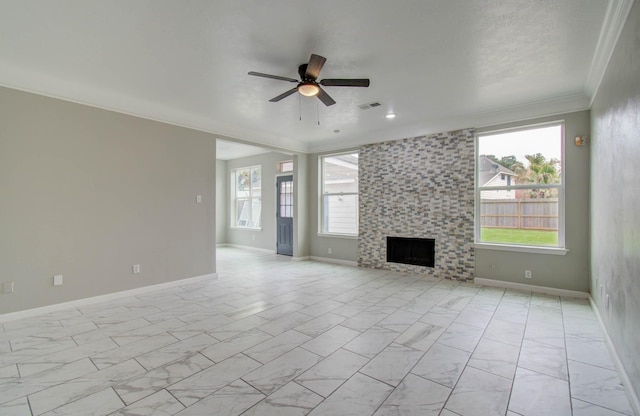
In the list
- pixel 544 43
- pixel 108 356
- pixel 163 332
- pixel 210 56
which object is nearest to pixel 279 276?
pixel 163 332

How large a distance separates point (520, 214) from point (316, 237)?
4054 mm

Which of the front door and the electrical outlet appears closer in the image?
the electrical outlet

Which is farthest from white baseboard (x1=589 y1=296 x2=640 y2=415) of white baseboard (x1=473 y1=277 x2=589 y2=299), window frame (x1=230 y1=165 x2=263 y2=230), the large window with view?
window frame (x1=230 y1=165 x2=263 y2=230)

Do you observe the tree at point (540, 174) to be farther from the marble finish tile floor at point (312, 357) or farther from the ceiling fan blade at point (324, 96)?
the ceiling fan blade at point (324, 96)

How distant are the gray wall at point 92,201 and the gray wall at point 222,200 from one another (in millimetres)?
4234

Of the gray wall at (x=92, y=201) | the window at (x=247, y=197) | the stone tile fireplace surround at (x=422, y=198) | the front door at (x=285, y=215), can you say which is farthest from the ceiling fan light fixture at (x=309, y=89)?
the window at (x=247, y=197)

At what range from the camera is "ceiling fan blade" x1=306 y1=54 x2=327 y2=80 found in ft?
8.49

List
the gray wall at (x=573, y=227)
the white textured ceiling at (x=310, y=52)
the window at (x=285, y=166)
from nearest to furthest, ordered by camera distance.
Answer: the white textured ceiling at (x=310, y=52)
the gray wall at (x=573, y=227)
the window at (x=285, y=166)

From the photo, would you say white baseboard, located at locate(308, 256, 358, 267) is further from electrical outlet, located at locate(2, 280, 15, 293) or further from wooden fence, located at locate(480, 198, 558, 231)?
electrical outlet, located at locate(2, 280, 15, 293)

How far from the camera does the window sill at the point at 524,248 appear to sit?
4109 mm

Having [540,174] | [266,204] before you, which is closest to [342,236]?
[266,204]

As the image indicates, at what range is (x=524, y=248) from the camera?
4.38 metres

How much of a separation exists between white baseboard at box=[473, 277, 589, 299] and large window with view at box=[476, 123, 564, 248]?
0.60m

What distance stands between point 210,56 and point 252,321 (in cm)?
275
